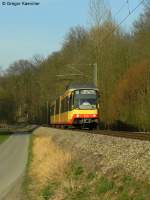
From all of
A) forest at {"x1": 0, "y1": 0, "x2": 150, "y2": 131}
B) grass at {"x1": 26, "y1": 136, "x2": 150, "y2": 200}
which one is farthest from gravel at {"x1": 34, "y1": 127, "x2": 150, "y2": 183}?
forest at {"x1": 0, "y1": 0, "x2": 150, "y2": 131}

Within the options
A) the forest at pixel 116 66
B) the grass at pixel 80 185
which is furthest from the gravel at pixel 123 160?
the forest at pixel 116 66

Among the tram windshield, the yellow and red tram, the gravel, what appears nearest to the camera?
the gravel

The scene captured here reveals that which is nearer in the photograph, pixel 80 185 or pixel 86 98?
pixel 80 185

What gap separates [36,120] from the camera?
5049 inches

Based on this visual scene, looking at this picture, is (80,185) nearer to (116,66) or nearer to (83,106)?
(83,106)

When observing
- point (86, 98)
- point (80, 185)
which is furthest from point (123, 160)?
point (86, 98)

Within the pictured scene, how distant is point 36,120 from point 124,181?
118457 mm

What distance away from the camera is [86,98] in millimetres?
39875

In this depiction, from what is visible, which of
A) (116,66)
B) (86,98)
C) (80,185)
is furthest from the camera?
(116,66)

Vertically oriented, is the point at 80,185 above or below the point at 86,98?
below

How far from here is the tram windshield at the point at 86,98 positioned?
39.7 metres

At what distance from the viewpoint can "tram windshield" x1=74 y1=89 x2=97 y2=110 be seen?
130 ft

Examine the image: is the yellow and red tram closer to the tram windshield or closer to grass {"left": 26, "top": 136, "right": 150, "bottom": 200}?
the tram windshield

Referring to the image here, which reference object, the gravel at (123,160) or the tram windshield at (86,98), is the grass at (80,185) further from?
the tram windshield at (86,98)
